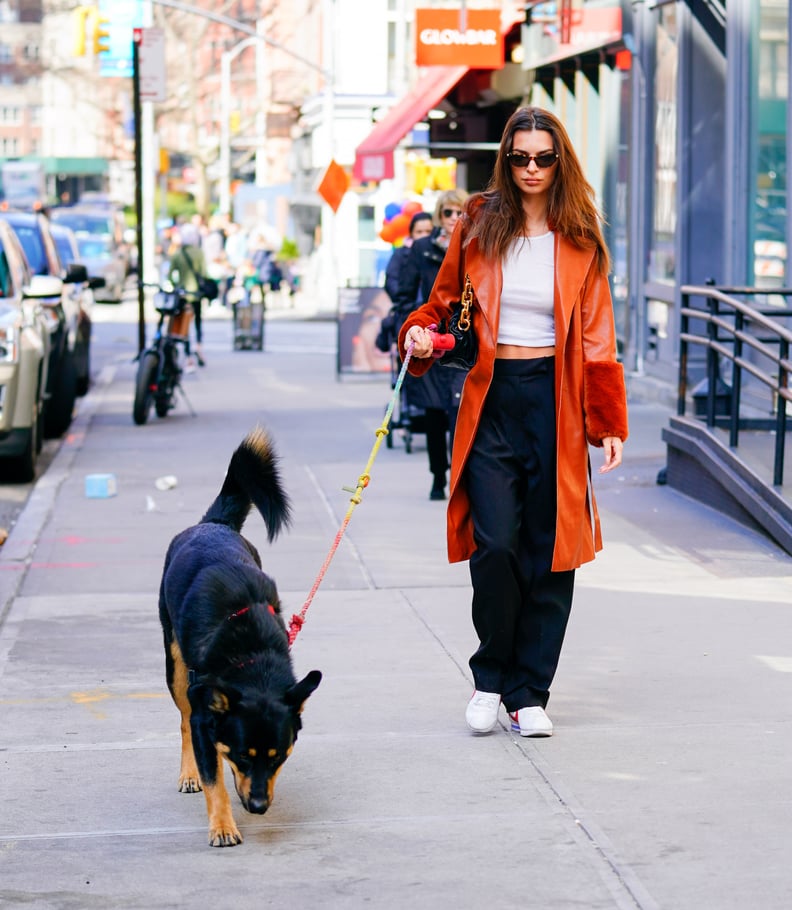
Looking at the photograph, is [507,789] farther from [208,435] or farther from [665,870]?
[208,435]

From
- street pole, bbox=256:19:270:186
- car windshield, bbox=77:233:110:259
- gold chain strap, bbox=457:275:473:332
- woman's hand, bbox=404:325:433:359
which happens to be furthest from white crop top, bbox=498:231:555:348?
street pole, bbox=256:19:270:186

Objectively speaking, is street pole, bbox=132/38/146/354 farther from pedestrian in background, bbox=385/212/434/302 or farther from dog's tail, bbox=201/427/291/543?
dog's tail, bbox=201/427/291/543

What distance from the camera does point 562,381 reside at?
540cm

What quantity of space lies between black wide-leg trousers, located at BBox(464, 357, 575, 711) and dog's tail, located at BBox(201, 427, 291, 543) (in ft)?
2.15

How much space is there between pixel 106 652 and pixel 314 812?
7.50 ft

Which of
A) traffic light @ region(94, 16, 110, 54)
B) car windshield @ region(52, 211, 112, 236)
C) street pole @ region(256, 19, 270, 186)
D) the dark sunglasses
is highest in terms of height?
street pole @ region(256, 19, 270, 186)

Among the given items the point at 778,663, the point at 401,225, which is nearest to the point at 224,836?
the point at 778,663

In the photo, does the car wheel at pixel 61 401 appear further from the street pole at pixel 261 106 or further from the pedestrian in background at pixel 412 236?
the street pole at pixel 261 106

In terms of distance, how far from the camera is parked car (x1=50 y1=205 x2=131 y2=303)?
39.1 meters

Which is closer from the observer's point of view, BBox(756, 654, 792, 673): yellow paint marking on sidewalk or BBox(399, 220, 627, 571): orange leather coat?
BBox(399, 220, 627, 571): orange leather coat

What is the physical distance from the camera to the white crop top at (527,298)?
5457 millimetres

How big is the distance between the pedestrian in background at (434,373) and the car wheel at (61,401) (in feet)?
16.2

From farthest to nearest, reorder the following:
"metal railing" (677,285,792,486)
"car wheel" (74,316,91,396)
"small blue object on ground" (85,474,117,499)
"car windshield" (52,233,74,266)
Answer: "car windshield" (52,233,74,266), "car wheel" (74,316,91,396), "small blue object on ground" (85,474,117,499), "metal railing" (677,285,792,486)

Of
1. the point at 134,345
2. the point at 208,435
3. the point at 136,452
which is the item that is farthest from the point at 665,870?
the point at 134,345
